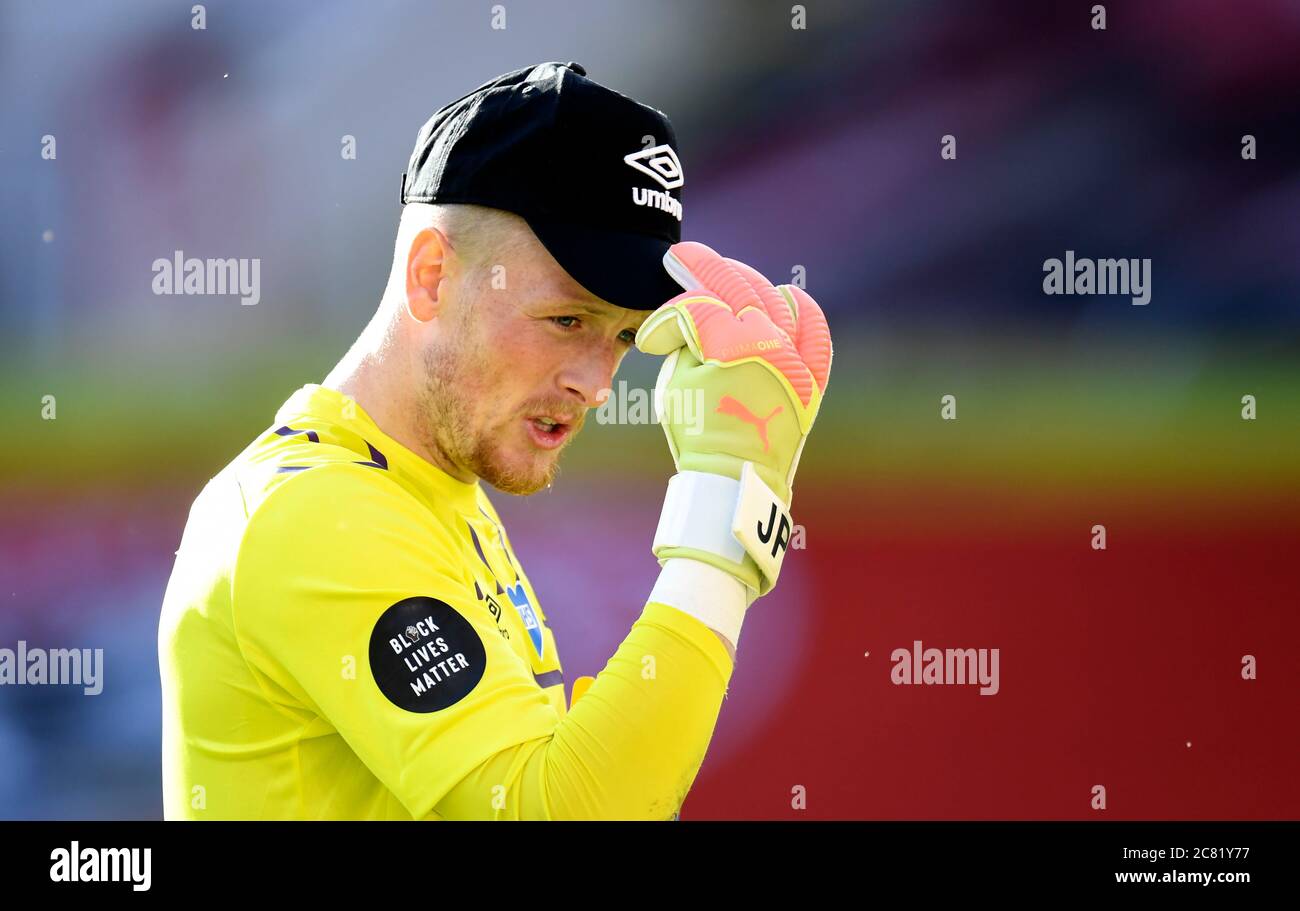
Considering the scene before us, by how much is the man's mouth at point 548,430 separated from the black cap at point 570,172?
21 centimetres

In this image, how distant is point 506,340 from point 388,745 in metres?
0.58

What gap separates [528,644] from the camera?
1.86m

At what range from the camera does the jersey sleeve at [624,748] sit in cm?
133

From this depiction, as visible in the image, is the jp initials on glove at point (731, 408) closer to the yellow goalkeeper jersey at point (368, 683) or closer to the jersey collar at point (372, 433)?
the yellow goalkeeper jersey at point (368, 683)

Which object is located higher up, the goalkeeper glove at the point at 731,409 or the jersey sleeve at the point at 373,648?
the goalkeeper glove at the point at 731,409

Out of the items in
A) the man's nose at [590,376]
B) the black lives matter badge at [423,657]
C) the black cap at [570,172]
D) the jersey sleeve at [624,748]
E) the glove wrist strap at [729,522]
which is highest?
the black cap at [570,172]

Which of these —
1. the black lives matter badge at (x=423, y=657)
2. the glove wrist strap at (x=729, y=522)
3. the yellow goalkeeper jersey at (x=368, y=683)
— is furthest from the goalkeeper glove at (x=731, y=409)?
the black lives matter badge at (x=423, y=657)

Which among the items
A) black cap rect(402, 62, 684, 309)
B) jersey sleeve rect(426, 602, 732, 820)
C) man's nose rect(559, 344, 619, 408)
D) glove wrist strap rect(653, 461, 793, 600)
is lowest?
jersey sleeve rect(426, 602, 732, 820)

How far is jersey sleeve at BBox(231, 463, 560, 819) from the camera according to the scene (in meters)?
1.35

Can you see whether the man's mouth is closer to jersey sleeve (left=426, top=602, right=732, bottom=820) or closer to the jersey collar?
the jersey collar

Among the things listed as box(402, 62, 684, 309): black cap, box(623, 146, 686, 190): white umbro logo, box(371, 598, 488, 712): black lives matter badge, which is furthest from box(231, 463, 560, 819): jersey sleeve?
box(623, 146, 686, 190): white umbro logo

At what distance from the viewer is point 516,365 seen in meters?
1.66

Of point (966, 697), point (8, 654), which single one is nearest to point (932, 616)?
point (966, 697)

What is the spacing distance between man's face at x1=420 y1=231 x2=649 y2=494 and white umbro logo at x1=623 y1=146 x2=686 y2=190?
0.20 metres
